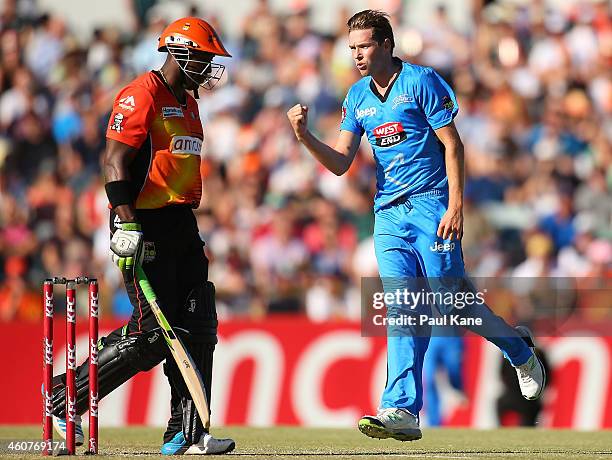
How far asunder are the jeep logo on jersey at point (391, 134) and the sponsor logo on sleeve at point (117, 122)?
1687 mm

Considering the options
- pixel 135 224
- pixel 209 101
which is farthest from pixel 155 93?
pixel 209 101

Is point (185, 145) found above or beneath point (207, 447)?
above

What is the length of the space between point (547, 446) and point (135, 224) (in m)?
3.39

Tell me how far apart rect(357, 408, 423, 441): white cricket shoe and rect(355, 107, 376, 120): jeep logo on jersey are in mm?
1887

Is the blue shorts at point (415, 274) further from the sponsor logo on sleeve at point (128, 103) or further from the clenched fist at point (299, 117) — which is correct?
the sponsor logo on sleeve at point (128, 103)

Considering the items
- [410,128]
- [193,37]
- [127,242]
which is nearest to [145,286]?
[127,242]

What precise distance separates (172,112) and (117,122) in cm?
36

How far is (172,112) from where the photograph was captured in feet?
27.0

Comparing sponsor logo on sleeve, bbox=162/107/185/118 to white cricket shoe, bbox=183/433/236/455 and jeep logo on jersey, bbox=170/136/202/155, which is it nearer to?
jeep logo on jersey, bbox=170/136/202/155

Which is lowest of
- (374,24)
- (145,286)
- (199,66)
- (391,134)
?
(145,286)

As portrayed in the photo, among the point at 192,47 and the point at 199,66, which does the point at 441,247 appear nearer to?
the point at 199,66

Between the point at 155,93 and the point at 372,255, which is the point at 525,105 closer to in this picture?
the point at 372,255

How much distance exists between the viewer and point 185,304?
833 centimetres

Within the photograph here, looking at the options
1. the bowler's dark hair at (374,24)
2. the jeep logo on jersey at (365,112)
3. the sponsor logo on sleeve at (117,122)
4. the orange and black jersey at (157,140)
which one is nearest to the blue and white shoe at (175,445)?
the orange and black jersey at (157,140)
